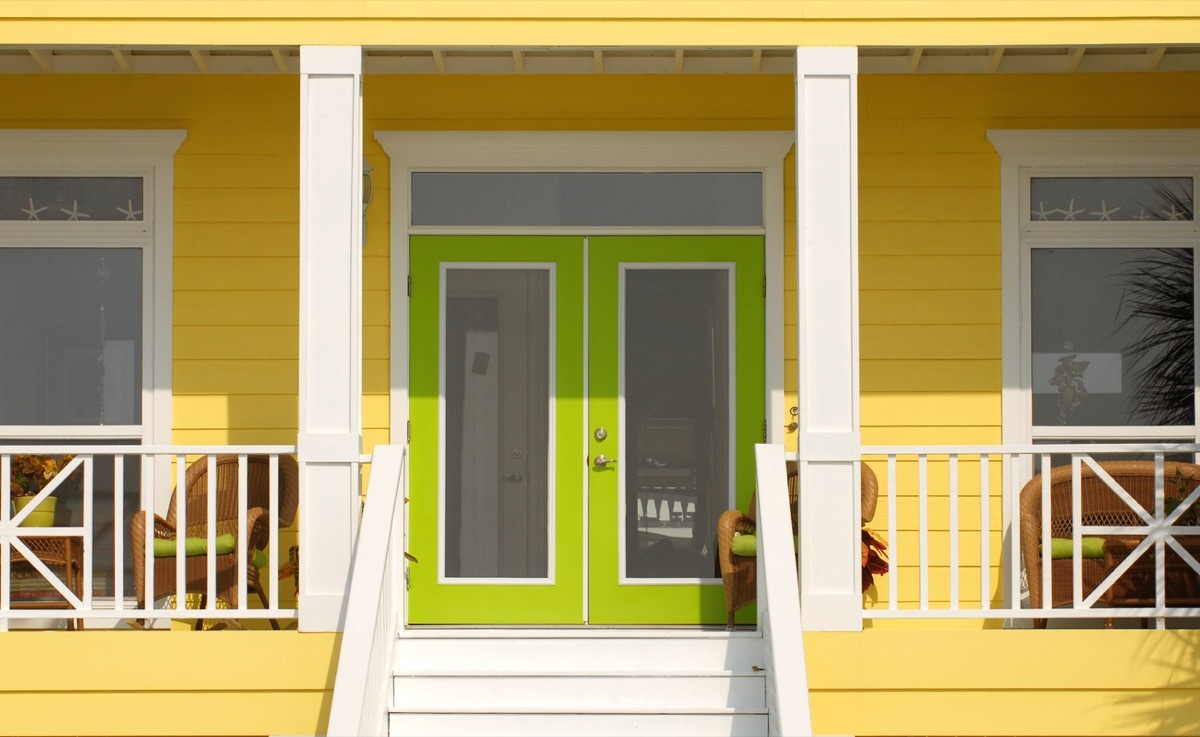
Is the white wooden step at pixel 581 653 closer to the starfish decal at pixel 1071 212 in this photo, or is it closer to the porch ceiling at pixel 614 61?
the porch ceiling at pixel 614 61

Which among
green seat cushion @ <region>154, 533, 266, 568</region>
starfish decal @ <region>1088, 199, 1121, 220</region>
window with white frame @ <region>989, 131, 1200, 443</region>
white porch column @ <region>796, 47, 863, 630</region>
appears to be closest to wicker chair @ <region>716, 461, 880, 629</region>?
white porch column @ <region>796, 47, 863, 630</region>

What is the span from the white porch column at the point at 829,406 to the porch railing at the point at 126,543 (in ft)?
6.27

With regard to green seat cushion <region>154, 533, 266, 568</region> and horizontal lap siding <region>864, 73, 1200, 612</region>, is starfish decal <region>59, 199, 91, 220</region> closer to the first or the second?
green seat cushion <region>154, 533, 266, 568</region>

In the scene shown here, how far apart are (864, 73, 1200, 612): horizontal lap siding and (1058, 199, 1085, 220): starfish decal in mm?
319

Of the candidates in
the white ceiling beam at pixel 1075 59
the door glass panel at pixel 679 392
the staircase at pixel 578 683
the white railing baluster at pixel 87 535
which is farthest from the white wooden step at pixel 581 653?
the white ceiling beam at pixel 1075 59

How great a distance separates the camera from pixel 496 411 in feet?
20.7

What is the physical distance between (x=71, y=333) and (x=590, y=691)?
3028mm

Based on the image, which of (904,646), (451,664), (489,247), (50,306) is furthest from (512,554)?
(50,306)

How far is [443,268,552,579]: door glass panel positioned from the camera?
626cm

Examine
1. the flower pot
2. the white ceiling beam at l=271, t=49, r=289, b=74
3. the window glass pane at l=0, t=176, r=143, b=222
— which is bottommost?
the flower pot

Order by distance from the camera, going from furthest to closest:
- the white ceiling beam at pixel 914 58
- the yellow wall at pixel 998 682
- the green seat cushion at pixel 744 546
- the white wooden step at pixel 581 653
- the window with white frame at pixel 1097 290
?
1. the window with white frame at pixel 1097 290
2. the green seat cushion at pixel 744 546
3. the white ceiling beam at pixel 914 58
4. the white wooden step at pixel 581 653
5. the yellow wall at pixel 998 682

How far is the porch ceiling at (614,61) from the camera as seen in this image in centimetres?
570

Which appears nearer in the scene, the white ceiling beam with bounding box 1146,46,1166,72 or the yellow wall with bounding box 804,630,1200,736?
the yellow wall with bounding box 804,630,1200,736

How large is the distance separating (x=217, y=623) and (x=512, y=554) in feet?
4.36
